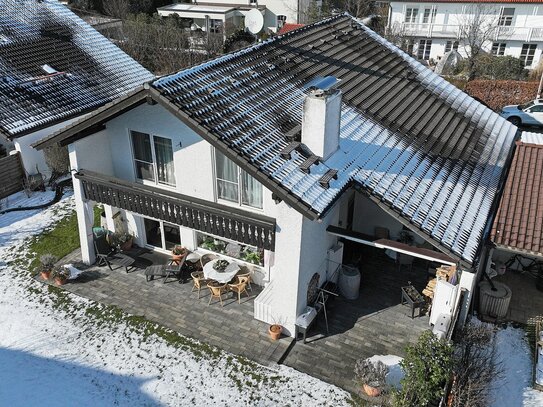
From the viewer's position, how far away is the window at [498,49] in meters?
38.9

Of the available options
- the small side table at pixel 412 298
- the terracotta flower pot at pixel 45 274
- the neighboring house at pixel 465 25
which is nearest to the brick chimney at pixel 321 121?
the small side table at pixel 412 298

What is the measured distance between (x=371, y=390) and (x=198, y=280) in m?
6.03

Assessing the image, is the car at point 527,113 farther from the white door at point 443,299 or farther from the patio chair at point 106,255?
the patio chair at point 106,255

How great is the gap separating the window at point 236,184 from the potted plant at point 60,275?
5.94m

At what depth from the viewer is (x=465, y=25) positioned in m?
38.5

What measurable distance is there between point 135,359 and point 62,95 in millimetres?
14664

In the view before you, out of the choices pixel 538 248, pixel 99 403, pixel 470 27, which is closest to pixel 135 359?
pixel 99 403

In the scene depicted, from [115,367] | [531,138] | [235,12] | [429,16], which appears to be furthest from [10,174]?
[235,12]

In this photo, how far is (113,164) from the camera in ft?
51.2

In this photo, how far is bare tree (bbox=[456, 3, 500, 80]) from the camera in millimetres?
36544

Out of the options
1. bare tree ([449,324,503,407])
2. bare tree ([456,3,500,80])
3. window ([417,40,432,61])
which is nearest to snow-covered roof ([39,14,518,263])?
bare tree ([449,324,503,407])

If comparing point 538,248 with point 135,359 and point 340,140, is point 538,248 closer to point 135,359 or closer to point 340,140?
point 340,140

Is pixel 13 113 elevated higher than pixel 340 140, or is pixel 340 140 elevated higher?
pixel 340 140

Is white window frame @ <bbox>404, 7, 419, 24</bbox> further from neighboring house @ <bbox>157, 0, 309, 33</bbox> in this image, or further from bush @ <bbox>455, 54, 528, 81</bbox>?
neighboring house @ <bbox>157, 0, 309, 33</bbox>
